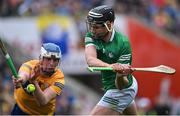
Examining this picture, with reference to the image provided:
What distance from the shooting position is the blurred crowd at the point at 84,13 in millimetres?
19469

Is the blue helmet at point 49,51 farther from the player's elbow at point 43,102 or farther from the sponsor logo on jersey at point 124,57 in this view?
the sponsor logo on jersey at point 124,57

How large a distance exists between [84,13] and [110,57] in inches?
429

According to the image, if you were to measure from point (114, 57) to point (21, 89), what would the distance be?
52.2 inches

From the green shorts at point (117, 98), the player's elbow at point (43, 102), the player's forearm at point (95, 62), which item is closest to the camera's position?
the player's forearm at point (95, 62)

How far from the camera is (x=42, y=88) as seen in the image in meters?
11.2

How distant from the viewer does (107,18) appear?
35.5 ft

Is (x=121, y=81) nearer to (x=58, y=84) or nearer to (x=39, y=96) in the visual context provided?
(x=58, y=84)

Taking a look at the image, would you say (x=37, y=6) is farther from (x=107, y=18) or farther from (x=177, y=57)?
(x=107, y=18)

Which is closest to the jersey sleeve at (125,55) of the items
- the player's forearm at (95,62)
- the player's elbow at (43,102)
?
the player's forearm at (95,62)

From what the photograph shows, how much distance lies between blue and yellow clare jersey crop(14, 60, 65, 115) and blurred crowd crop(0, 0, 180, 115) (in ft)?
23.3

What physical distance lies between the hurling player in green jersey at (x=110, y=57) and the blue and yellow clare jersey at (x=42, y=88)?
59 cm

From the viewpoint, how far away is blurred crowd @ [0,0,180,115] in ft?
63.9

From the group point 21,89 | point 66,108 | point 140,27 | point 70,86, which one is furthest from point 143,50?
point 21,89

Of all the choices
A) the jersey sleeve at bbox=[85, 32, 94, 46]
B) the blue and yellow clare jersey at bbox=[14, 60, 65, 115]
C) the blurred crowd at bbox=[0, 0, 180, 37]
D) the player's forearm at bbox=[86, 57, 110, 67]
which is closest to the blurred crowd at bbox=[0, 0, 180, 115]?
the blurred crowd at bbox=[0, 0, 180, 37]
